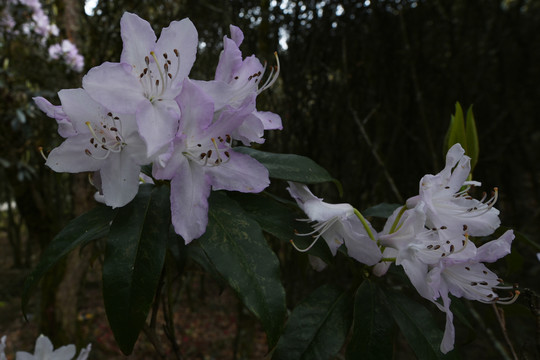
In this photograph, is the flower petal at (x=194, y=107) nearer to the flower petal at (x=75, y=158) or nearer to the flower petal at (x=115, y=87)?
the flower petal at (x=115, y=87)

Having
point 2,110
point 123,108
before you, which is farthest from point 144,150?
point 2,110

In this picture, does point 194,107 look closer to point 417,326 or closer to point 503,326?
point 417,326

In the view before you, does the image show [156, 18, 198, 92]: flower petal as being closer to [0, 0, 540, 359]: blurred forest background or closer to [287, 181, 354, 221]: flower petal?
[287, 181, 354, 221]: flower petal

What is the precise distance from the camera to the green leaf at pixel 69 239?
593 millimetres

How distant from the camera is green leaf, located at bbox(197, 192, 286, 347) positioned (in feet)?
1.70

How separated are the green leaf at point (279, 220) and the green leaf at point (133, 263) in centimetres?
14

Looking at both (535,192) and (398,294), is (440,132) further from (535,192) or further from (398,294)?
(398,294)

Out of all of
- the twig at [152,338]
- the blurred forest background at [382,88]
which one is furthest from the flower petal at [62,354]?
the blurred forest background at [382,88]

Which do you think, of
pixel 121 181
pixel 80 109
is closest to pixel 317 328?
pixel 121 181

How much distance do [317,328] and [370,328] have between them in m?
0.09

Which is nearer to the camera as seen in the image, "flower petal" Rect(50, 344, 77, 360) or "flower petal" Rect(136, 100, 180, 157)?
"flower petal" Rect(136, 100, 180, 157)

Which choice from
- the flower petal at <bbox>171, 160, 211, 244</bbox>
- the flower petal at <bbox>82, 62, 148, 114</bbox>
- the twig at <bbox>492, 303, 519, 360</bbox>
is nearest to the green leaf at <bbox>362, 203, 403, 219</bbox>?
the twig at <bbox>492, 303, 519, 360</bbox>

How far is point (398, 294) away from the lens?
72 centimetres

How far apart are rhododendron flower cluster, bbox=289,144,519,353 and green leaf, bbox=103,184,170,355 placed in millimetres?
233
